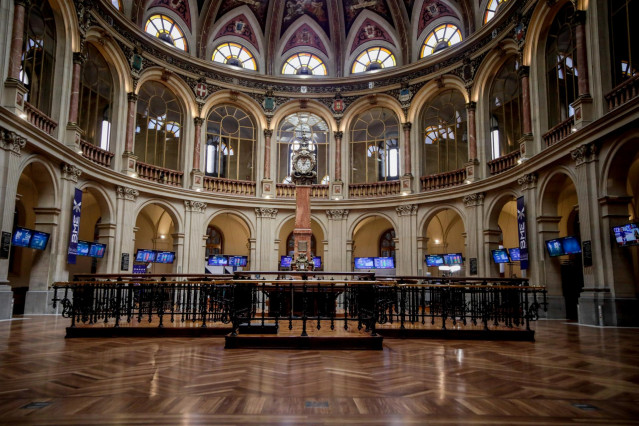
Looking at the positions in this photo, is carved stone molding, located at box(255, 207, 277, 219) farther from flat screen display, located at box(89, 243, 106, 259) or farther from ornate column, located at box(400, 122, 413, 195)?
flat screen display, located at box(89, 243, 106, 259)

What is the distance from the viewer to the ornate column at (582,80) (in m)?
12.3

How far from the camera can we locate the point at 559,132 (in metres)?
13.9

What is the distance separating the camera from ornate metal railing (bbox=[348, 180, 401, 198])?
2167 cm

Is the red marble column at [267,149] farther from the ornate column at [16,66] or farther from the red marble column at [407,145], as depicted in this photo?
the ornate column at [16,66]

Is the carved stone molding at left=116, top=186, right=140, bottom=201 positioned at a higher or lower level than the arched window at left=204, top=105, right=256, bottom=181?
lower

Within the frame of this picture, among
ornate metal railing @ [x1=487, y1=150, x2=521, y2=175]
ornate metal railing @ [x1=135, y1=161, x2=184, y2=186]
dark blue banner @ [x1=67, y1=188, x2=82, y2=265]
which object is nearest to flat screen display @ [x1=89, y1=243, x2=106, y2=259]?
dark blue banner @ [x1=67, y1=188, x2=82, y2=265]

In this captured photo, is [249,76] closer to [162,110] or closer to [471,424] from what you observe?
[162,110]

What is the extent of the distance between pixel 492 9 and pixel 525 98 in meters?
5.22

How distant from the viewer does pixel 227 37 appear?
74.4ft

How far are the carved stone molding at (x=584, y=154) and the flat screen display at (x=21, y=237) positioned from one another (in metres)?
15.3

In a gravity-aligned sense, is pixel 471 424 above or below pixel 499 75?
below

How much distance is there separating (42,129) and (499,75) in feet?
53.3

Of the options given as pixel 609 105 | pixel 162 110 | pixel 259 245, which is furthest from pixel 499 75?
pixel 162 110

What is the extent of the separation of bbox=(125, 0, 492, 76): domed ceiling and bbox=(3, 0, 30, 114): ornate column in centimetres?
888
